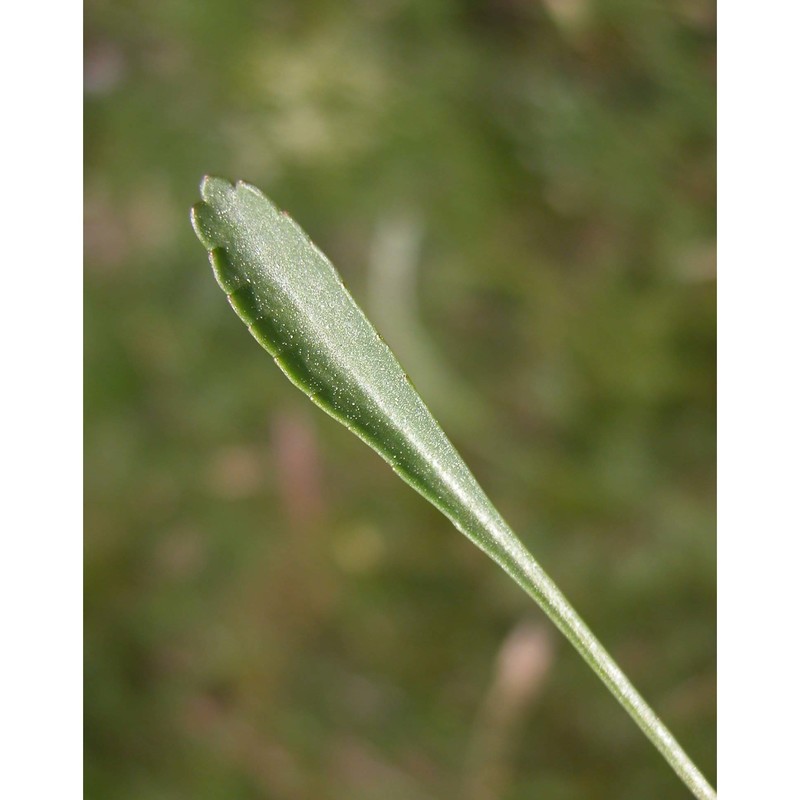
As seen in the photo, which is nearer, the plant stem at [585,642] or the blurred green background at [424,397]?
the plant stem at [585,642]

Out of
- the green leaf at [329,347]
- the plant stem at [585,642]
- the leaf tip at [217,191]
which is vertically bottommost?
the plant stem at [585,642]

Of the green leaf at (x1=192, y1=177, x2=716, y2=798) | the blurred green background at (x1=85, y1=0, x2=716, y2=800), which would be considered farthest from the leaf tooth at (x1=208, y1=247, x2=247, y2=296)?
the blurred green background at (x1=85, y1=0, x2=716, y2=800)

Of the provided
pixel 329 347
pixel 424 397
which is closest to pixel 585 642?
pixel 329 347

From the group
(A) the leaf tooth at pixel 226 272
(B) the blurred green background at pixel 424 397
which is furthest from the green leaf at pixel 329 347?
(B) the blurred green background at pixel 424 397

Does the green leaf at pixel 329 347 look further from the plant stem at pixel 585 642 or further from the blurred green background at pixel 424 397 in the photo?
the blurred green background at pixel 424 397

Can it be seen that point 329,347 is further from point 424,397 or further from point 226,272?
point 424,397

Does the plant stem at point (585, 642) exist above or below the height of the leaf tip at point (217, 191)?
below
